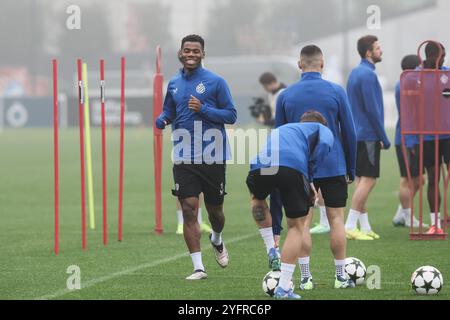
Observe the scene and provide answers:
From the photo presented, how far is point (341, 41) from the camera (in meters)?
88.6

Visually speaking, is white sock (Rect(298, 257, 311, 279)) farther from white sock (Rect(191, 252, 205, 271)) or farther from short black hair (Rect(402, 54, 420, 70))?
short black hair (Rect(402, 54, 420, 70))

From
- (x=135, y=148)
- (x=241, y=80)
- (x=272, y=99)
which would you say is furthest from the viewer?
(x=241, y=80)

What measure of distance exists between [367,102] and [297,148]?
4.92 meters

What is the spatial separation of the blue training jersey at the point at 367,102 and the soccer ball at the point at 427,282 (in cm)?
451

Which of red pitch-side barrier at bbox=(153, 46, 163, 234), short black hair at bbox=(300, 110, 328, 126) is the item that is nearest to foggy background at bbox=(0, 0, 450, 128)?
red pitch-side barrier at bbox=(153, 46, 163, 234)

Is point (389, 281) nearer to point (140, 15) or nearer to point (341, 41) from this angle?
point (341, 41)

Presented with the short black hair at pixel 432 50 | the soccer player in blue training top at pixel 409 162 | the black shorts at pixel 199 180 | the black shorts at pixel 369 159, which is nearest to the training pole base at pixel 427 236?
the black shorts at pixel 369 159

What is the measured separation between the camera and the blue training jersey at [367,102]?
14.3 meters

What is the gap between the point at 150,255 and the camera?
42.8 feet

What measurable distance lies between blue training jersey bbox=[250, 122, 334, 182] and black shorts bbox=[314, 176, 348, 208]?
25.3 inches

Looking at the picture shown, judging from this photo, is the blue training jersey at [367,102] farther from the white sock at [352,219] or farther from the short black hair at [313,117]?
the short black hair at [313,117]

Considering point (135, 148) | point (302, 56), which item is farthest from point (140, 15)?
point (302, 56)

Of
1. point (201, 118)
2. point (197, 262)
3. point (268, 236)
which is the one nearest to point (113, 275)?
point (197, 262)
